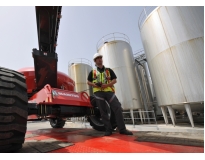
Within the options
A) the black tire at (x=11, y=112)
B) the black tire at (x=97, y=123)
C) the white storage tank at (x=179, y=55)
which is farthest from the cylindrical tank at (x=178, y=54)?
the black tire at (x=11, y=112)

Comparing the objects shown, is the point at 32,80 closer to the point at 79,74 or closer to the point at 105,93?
the point at 105,93

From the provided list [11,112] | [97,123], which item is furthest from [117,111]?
[11,112]

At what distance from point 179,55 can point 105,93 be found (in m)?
4.61

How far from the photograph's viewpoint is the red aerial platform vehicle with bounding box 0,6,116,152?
1442 millimetres

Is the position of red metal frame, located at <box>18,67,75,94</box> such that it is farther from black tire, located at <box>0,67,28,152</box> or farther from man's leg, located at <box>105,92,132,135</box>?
black tire, located at <box>0,67,28,152</box>

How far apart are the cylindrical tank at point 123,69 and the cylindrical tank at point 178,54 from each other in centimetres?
229

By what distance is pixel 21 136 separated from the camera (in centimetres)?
154

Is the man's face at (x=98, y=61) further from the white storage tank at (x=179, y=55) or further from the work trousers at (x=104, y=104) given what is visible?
the white storage tank at (x=179, y=55)

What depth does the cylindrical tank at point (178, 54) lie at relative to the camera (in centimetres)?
553

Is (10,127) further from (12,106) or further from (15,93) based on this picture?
(15,93)

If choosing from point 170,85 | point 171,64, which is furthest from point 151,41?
point 170,85

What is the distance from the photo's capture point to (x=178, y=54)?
5922 mm

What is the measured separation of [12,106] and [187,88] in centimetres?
613

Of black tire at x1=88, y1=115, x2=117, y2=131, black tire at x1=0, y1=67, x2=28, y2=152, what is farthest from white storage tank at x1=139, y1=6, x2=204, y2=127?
black tire at x1=0, y1=67, x2=28, y2=152
